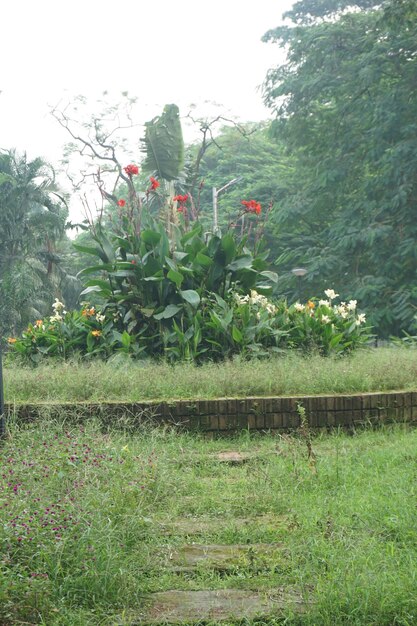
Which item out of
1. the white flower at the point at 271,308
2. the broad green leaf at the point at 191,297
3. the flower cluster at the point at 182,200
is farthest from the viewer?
the flower cluster at the point at 182,200

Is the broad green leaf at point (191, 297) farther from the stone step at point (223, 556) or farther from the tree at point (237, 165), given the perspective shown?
the tree at point (237, 165)

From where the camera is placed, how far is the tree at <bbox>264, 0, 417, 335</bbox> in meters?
19.4

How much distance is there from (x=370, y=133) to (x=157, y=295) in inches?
534

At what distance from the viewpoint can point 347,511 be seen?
13.4ft

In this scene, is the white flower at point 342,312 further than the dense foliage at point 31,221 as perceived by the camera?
No

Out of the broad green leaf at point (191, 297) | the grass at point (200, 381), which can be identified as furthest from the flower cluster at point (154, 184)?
the grass at point (200, 381)

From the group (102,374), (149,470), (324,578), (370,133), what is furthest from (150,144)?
(324,578)

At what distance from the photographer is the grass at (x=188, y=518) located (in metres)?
2.96

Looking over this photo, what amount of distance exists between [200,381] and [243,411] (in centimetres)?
52

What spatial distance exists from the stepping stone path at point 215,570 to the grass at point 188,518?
0.7 inches

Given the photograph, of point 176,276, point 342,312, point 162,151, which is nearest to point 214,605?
point 176,276

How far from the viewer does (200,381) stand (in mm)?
6754

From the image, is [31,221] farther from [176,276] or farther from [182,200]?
[176,276]

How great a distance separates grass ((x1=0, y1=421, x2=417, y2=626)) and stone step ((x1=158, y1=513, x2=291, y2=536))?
0.01 metres
